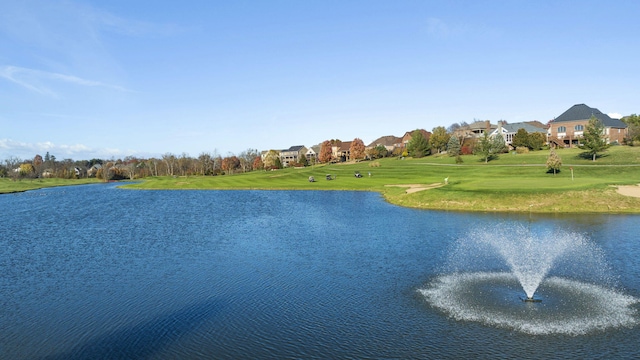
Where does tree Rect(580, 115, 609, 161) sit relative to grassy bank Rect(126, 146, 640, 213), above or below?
above

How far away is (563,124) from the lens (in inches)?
5010

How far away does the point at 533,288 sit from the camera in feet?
74.9

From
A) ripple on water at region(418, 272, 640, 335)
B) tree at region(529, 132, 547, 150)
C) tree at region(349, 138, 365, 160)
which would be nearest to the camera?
ripple on water at region(418, 272, 640, 335)

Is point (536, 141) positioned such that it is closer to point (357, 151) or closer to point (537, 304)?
point (357, 151)

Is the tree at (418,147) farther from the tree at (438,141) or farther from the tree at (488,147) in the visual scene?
the tree at (488,147)

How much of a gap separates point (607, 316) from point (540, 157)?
96815 millimetres

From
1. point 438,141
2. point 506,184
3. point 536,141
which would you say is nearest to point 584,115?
point 536,141

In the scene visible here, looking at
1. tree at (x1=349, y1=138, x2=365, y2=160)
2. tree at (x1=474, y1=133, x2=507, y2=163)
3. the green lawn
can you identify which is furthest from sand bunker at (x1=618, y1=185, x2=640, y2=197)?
tree at (x1=349, y1=138, x2=365, y2=160)

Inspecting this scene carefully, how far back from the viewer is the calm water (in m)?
16.9

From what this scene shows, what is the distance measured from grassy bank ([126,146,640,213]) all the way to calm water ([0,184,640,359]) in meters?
5.65

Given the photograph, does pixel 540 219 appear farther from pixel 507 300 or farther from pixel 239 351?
pixel 239 351

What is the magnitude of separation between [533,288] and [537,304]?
209 cm

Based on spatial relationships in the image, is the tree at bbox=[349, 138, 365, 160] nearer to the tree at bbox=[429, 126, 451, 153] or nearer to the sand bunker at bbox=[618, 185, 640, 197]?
the tree at bbox=[429, 126, 451, 153]

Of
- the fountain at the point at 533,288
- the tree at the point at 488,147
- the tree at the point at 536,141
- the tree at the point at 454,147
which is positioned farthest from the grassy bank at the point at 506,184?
the fountain at the point at 533,288
